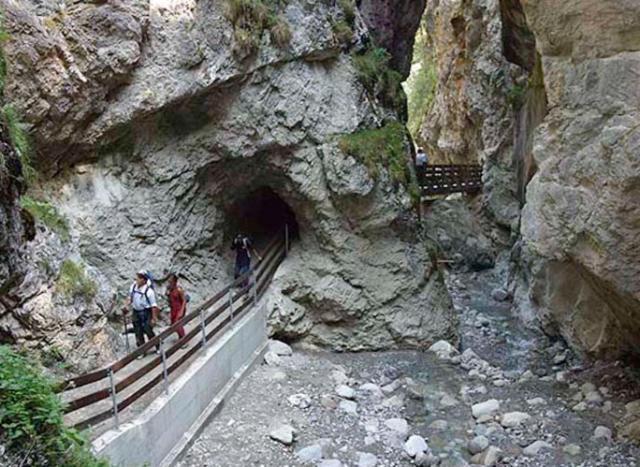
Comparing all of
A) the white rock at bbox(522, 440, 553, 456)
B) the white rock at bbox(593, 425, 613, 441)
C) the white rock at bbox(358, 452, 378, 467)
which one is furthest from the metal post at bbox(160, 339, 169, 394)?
the white rock at bbox(593, 425, 613, 441)

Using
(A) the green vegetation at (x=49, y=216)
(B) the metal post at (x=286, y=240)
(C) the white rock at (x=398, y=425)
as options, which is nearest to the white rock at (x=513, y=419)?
(C) the white rock at (x=398, y=425)

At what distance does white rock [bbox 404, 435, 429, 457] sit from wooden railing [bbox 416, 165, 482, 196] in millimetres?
14051

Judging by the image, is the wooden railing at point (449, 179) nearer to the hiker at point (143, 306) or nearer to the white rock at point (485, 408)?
the white rock at point (485, 408)

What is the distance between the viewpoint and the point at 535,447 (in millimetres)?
9875

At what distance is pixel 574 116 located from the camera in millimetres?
10297

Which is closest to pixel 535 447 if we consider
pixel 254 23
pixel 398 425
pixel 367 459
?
pixel 398 425

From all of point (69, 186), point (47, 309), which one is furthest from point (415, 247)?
point (47, 309)

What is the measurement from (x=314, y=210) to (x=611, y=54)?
24.1 feet

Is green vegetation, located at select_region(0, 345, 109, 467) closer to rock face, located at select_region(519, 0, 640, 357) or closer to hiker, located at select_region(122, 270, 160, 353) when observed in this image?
hiker, located at select_region(122, 270, 160, 353)

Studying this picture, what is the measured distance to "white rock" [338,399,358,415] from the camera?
444 inches

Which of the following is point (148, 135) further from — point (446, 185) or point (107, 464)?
point (446, 185)

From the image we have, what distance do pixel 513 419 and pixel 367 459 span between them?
9.79 feet

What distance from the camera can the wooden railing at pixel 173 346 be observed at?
7258mm

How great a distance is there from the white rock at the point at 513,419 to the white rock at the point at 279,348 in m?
4.98
